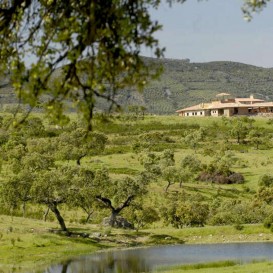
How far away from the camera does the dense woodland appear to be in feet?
196

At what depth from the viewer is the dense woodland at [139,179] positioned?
5975 centimetres

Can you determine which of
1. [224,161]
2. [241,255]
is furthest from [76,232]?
[224,161]

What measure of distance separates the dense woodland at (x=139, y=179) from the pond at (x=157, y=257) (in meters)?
7.08

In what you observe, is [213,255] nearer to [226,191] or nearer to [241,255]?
[241,255]

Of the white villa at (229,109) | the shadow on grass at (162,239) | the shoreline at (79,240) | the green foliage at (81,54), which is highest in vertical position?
the white villa at (229,109)

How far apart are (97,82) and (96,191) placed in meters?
52.9

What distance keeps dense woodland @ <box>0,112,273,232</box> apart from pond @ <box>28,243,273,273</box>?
708 cm

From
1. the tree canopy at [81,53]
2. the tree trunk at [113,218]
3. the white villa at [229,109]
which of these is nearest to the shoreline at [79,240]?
the tree trunk at [113,218]

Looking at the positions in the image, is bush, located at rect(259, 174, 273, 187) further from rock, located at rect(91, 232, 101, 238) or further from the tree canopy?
the tree canopy

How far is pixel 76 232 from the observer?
56.9 m

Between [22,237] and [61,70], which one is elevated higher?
[61,70]

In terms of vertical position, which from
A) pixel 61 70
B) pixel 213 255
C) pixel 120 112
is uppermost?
pixel 61 70

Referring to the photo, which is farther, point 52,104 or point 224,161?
point 224,161

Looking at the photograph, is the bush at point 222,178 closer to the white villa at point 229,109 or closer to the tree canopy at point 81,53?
the tree canopy at point 81,53
